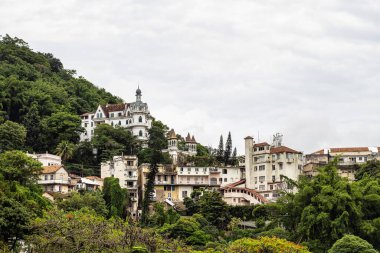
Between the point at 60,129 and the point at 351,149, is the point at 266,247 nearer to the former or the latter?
the point at 351,149

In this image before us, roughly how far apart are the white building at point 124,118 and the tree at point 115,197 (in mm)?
22223

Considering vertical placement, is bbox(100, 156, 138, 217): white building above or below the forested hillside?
below

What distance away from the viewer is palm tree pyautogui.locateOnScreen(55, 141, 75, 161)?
89562 millimetres

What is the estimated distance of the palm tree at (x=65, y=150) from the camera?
89.6 meters

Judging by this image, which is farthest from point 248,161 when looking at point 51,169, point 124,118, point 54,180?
point 51,169

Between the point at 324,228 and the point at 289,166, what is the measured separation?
104 feet

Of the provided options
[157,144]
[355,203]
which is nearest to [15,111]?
[157,144]

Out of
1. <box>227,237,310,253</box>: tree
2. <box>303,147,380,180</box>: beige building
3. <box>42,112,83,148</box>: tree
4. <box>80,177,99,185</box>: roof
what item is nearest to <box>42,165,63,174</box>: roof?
<box>80,177,99,185</box>: roof

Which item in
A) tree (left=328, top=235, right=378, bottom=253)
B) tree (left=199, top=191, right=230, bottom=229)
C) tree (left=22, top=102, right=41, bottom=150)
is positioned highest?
tree (left=22, top=102, right=41, bottom=150)

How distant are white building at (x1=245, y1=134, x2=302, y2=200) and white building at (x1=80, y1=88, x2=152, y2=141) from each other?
720 inches

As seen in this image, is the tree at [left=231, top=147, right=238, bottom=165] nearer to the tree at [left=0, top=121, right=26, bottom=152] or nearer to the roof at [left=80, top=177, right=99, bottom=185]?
the roof at [left=80, top=177, right=99, bottom=185]

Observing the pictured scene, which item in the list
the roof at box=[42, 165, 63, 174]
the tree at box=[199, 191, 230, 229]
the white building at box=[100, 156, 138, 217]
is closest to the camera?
the tree at box=[199, 191, 230, 229]

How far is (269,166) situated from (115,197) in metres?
20.0

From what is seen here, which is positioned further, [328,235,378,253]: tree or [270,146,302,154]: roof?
[270,146,302,154]: roof
